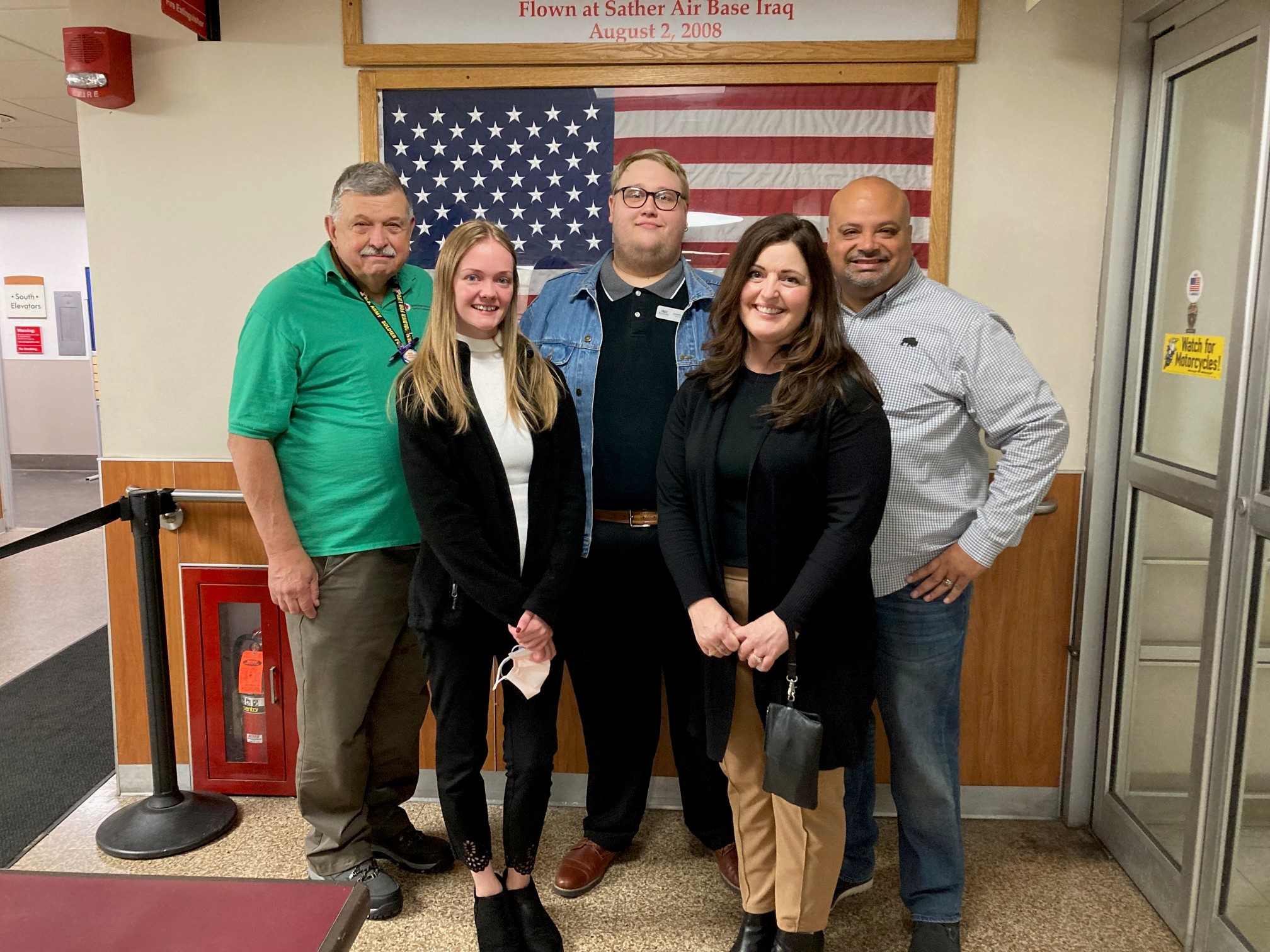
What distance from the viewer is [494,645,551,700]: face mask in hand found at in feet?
7.22

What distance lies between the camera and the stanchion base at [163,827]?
2.80 meters

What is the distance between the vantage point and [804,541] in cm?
196

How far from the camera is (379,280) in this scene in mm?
2420

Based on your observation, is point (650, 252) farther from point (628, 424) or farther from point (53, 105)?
point (53, 105)

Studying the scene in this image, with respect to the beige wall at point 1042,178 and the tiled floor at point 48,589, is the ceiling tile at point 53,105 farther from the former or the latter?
the beige wall at point 1042,178

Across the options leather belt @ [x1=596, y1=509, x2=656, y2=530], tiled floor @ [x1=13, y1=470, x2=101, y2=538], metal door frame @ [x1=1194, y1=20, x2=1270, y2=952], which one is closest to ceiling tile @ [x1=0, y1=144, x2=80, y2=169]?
A: tiled floor @ [x1=13, y1=470, x2=101, y2=538]

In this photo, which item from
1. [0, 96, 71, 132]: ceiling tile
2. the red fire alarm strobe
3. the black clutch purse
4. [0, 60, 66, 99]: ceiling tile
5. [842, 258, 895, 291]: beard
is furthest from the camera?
[0, 96, 71, 132]: ceiling tile

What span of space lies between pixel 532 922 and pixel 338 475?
1.22 metres

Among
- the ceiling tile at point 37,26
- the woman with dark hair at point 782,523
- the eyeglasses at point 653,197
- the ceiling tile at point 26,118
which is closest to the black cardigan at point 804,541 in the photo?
the woman with dark hair at point 782,523

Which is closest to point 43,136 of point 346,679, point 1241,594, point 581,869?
point 346,679

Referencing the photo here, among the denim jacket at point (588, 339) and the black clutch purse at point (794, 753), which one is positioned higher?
the denim jacket at point (588, 339)

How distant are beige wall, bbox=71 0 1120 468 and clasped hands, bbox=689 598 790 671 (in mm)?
1471

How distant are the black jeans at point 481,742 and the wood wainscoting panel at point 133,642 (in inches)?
54.4

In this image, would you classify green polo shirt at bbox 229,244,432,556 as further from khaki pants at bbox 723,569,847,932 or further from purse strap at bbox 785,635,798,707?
purse strap at bbox 785,635,798,707
